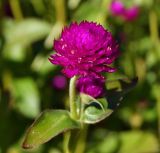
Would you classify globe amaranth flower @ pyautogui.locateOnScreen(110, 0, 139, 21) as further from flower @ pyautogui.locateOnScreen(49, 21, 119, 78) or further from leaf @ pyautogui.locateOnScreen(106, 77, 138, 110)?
flower @ pyautogui.locateOnScreen(49, 21, 119, 78)

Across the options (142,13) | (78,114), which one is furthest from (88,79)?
(142,13)

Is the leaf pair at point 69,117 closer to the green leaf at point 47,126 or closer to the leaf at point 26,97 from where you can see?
the green leaf at point 47,126

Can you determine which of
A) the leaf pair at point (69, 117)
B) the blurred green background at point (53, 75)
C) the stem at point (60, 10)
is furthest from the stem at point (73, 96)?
the stem at point (60, 10)

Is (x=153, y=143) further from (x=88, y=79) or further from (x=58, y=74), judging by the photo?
(x=88, y=79)

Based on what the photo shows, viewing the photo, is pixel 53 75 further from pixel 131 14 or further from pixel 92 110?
pixel 92 110

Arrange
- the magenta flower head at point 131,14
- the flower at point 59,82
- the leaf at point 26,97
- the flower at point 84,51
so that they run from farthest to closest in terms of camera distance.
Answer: the magenta flower head at point 131,14
the flower at point 59,82
the leaf at point 26,97
the flower at point 84,51

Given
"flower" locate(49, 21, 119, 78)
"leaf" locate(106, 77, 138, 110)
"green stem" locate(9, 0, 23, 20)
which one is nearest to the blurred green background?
"green stem" locate(9, 0, 23, 20)
